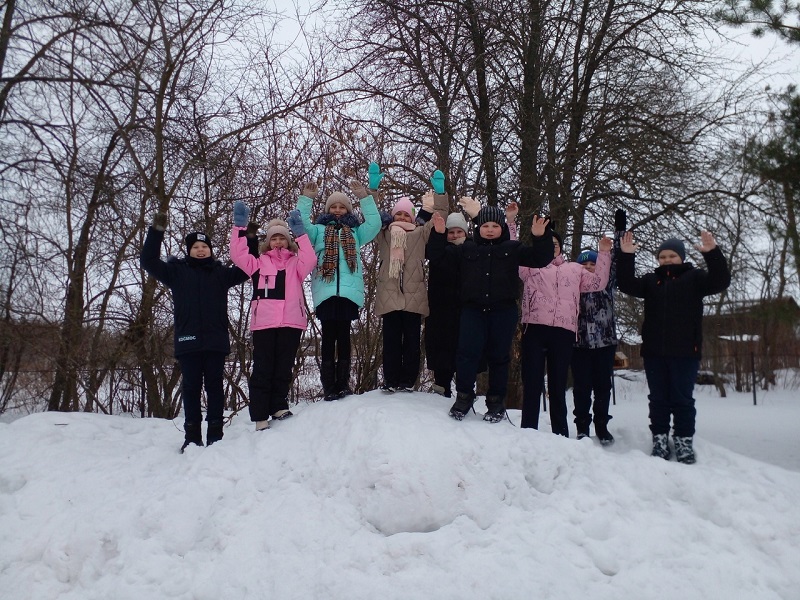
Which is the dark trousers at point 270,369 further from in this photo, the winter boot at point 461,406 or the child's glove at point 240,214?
the winter boot at point 461,406

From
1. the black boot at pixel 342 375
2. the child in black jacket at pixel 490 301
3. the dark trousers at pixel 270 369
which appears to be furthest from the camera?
the black boot at pixel 342 375

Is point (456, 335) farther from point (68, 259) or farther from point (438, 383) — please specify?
point (68, 259)

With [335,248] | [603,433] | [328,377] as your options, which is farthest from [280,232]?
[603,433]

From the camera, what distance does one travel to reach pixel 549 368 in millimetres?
4719

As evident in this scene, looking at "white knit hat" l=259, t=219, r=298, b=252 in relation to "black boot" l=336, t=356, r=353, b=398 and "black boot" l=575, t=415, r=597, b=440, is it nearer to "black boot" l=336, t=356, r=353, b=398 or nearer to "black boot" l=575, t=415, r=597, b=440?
"black boot" l=336, t=356, r=353, b=398

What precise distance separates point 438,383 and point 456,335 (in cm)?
48

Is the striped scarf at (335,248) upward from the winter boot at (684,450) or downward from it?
upward

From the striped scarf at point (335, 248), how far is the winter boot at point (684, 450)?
2812mm

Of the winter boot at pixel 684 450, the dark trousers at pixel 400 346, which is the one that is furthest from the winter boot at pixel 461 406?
the winter boot at pixel 684 450

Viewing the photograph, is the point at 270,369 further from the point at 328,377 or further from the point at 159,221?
the point at 159,221

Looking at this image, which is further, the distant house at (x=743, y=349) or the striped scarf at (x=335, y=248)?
the distant house at (x=743, y=349)

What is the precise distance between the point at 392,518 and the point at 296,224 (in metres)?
2.39

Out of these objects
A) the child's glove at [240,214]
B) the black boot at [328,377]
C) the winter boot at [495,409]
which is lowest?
the winter boot at [495,409]

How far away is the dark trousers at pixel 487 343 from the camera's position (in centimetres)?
422
